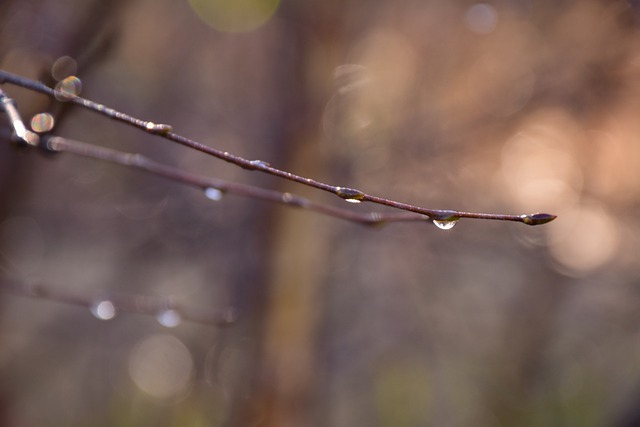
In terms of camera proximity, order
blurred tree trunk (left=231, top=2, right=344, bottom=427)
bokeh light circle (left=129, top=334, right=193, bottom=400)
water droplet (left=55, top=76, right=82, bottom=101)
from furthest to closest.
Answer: bokeh light circle (left=129, top=334, right=193, bottom=400) < blurred tree trunk (left=231, top=2, right=344, bottom=427) < water droplet (left=55, top=76, right=82, bottom=101)

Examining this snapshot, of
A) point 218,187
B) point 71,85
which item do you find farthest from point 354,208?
point 218,187

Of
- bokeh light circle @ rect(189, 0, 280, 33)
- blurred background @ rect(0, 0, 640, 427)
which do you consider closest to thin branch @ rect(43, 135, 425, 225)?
blurred background @ rect(0, 0, 640, 427)

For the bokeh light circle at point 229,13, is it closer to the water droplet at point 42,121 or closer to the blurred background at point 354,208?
the blurred background at point 354,208

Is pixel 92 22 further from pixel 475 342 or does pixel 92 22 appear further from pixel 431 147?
pixel 475 342

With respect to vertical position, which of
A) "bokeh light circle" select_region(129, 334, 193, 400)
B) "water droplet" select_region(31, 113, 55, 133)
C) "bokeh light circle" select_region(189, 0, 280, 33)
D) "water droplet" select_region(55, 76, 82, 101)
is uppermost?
"bokeh light circle" select_region(189, 0, 280, 33)

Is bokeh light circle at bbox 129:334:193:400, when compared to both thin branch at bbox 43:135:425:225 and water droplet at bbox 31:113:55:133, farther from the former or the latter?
thin branch at bbox 43:135:425:225

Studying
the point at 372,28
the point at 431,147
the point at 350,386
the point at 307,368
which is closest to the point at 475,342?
the point at 350,386

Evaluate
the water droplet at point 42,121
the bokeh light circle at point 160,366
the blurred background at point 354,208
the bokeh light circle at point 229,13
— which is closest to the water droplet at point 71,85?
the water droplet at point 42,121

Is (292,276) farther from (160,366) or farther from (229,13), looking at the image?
(160,366)
